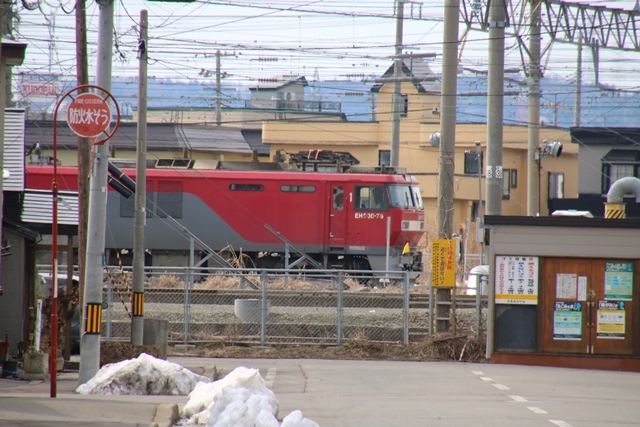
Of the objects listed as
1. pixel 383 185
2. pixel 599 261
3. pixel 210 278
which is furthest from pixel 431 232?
pixel 599 261

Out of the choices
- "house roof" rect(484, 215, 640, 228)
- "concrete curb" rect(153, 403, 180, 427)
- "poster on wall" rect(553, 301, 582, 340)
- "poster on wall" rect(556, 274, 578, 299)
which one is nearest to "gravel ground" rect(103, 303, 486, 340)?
"poster on wall" rect(553, 301, 582, 340)

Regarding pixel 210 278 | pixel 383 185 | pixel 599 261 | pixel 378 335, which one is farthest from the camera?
pixel 383 185

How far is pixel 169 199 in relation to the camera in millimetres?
30609

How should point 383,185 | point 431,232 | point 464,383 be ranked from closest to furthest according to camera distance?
point 464,383, point 383,185, point 431,232

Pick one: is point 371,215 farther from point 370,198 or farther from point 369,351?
point 369,351

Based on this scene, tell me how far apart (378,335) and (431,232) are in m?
25.3

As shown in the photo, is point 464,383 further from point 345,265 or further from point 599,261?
point 345,265

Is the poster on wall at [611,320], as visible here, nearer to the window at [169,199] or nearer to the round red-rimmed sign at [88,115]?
the round red-rimmed sign at [88,115]

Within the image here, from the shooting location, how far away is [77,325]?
18.2 meters

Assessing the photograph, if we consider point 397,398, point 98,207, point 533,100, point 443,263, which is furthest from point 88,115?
point 533,100

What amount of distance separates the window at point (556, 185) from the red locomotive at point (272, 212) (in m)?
25.5

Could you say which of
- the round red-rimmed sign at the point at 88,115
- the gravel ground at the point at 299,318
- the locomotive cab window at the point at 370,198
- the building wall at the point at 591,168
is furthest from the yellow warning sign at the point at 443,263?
the building wall at the point at 591,168

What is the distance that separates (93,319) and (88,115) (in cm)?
299

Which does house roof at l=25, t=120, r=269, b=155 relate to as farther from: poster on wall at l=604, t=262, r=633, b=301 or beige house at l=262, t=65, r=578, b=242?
poster on wall at l=604, t=262, r=633, b=301
